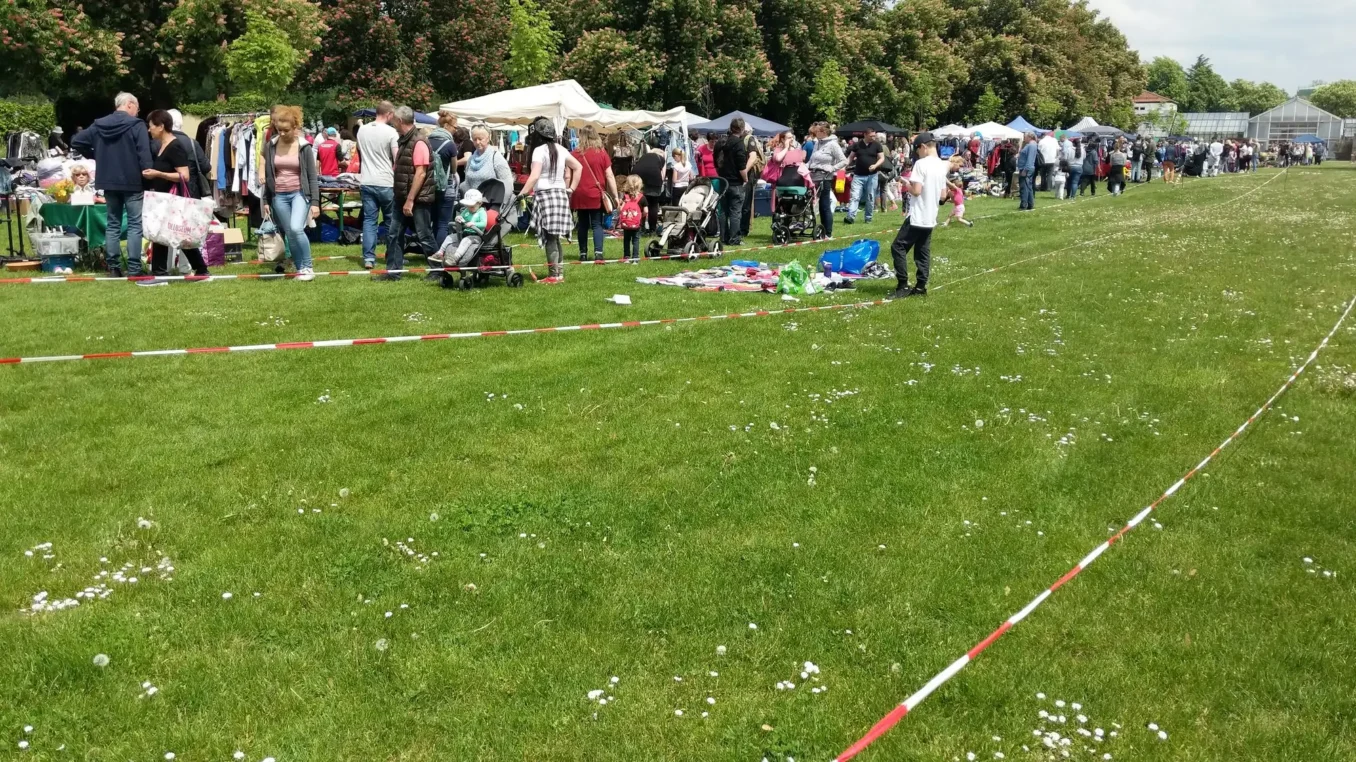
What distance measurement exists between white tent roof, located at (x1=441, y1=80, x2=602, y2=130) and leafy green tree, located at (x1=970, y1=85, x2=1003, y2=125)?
1404 inches

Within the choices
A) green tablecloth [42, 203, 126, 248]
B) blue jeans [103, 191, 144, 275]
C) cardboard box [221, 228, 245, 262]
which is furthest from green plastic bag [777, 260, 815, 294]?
green tablecloth [42, 203, 126, 248]

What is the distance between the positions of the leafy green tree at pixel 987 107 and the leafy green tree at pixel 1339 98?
122083 mm

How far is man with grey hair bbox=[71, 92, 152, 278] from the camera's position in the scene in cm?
1064

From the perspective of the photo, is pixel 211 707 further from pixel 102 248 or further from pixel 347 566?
pixel 102 248

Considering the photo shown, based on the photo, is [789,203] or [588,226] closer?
[588,226]

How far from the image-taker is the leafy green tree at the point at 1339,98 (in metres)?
145

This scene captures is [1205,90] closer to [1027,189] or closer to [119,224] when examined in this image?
[1027,189]

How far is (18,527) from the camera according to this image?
4523mm

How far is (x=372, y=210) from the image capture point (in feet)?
40.0

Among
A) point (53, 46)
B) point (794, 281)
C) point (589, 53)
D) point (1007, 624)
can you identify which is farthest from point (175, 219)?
point (589, 53)

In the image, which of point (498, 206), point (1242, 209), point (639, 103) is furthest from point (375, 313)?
point (639, 103)

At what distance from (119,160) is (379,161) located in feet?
8.92

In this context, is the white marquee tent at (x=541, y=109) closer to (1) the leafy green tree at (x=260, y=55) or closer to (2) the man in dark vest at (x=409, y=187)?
(2) the man in dark vest at (x=409, y=187)

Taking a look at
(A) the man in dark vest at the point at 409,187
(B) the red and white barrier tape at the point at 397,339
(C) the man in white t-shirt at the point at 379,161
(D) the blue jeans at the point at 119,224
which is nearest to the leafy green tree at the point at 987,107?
(B) the red and white barrier tape at the point at 397,339
